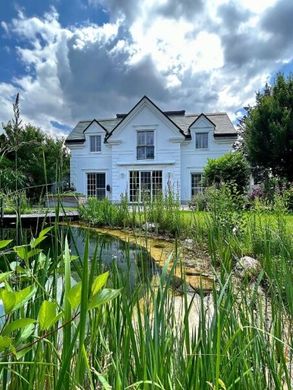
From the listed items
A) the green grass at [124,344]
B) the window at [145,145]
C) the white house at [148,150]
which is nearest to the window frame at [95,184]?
the white house at [148,150]

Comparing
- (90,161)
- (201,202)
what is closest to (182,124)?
(90,161)

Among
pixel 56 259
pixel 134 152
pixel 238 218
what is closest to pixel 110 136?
pixel 134 152

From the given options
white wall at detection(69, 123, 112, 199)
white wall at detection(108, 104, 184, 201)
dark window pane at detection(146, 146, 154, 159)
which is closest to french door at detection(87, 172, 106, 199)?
white wall at detection(69, 123, 112, 199)

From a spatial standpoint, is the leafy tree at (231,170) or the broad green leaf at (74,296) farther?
the leafy tree at (231,170)

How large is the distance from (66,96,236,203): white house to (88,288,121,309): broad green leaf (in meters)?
17.7

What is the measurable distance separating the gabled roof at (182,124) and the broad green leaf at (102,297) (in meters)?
18.8

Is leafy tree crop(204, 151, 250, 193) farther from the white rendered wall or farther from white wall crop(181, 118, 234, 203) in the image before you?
the white rendered wall

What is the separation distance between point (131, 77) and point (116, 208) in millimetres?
8754

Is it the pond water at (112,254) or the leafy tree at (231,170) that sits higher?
the leafy tree at (231,170)

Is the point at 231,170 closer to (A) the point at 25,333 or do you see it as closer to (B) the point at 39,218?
(B) the point at 39,218

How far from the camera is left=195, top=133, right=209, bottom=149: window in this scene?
1892 centimetres

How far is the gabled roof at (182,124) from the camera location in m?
18.8

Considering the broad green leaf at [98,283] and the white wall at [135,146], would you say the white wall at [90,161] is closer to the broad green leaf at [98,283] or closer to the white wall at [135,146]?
the white wall at [135,146]

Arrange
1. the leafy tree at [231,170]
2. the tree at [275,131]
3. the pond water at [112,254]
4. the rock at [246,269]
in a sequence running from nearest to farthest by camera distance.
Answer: the pond water at [112,254]
the rock at [246,269]
the leafy tree at [231,170]
the tree at [275,131]
